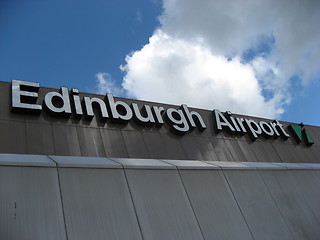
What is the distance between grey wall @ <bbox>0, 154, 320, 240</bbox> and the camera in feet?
21.3

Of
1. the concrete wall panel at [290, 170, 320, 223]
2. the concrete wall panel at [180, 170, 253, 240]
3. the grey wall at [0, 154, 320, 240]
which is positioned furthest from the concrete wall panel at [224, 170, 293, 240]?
the concrete wall panel at [290, 170, 320, 223]

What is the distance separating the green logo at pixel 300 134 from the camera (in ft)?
66.2

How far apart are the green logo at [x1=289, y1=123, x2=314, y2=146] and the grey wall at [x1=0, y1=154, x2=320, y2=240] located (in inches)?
369

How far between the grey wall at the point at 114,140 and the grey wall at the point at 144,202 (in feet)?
6.90

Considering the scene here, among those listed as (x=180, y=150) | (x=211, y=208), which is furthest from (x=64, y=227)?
(x=180, y=150)

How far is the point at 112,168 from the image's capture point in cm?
852

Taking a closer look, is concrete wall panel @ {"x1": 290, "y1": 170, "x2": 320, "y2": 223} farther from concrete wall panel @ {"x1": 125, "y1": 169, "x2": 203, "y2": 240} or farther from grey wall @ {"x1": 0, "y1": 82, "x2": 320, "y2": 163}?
concrete wall panel @ {"x1": 125, "y1": 169, "x2": 203, "y2": 240}

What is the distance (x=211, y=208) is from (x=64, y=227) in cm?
484

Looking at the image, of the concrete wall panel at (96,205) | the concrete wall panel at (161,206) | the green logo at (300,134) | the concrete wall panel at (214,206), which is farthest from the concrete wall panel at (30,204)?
the green logo at (300,134)

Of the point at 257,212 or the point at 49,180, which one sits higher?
the point at 49,180

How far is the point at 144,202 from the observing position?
26.2 ft

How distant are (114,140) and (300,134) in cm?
1564

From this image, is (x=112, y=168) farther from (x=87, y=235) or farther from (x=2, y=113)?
(x=2, y=113)

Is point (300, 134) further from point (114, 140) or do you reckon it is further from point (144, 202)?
point (144, 202)
